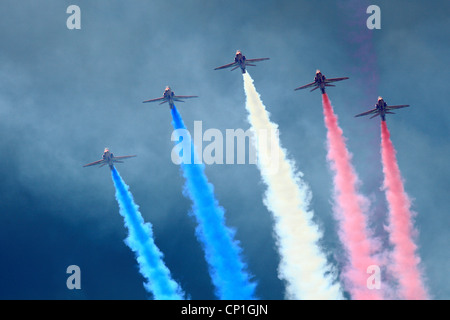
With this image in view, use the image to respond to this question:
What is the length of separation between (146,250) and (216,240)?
11.5 meters

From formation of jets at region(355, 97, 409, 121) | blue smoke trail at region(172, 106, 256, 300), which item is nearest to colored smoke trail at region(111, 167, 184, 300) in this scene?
blue smoke trail at region(172, 106, 256, 300)

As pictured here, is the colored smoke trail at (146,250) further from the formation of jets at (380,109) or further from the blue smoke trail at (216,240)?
the formation of jets at (380,109)

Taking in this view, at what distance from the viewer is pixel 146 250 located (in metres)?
123

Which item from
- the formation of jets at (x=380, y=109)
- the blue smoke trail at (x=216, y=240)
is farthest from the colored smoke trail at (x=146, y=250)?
the formation of jets at (x=380, y=109)

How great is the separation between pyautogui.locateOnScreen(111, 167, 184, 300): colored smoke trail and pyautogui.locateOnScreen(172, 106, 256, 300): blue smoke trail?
7788 mm

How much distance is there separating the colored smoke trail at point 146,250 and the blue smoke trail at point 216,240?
779cm

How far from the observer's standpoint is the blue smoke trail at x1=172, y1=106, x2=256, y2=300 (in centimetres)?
11725

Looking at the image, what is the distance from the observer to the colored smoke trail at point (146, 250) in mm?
120875

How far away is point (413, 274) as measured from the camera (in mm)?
117750

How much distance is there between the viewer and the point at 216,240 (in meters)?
120

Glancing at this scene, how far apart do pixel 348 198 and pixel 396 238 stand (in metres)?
9.50

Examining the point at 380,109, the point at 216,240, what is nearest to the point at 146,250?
the point at 216,240

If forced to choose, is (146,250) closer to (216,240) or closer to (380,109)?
(216,240)
